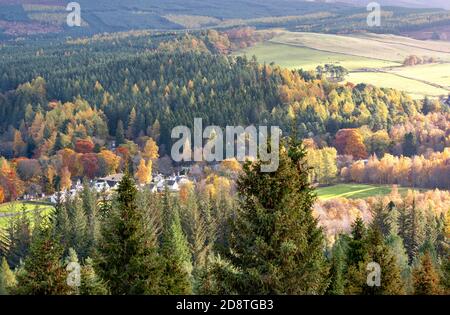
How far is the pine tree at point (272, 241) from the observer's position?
28.8 metres

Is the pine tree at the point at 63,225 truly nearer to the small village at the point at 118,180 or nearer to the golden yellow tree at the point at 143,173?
the small village at the point at 118,180

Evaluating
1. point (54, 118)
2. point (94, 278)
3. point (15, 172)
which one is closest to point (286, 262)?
point (94, 278)

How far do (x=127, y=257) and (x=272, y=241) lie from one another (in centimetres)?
587

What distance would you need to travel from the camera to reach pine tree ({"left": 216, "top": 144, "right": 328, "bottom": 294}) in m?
28.8

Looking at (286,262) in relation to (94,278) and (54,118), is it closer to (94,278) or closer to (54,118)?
(94,278)

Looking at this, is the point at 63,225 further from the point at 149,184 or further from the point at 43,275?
the point at 43,275

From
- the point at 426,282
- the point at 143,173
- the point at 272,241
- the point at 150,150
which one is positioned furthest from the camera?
the point at 150,150

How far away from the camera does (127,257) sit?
101 ft

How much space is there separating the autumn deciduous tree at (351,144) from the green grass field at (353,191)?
93.6ft

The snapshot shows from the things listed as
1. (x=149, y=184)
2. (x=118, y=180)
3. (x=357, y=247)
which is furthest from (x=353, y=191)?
(x=357, y=247)

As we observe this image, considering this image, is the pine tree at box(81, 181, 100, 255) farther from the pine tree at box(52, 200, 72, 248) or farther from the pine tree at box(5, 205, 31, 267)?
the pine tree at box(5, 205, 31, 267)

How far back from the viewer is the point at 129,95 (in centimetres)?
19412

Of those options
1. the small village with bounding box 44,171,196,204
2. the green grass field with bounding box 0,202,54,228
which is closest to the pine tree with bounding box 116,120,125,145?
the small village with bounding box 44,171,196,204

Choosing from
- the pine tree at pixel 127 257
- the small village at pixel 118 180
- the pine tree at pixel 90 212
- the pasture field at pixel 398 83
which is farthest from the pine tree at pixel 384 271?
the pasture field at pixel 398 83
